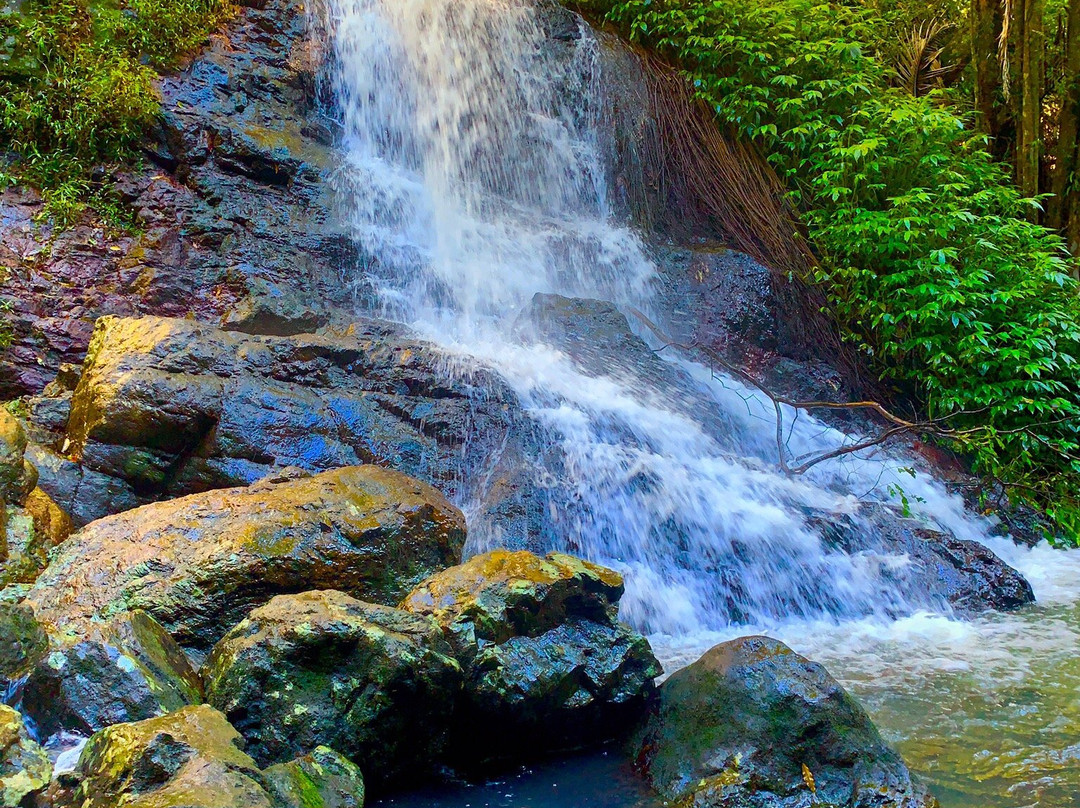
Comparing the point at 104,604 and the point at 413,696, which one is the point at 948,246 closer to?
the point at 413,696

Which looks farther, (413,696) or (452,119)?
(452,119)

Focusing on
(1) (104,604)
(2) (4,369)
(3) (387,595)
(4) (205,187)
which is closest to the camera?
(1) (104,604)

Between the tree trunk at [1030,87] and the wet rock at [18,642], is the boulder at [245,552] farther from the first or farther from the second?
the tree trunk at [1030,87]

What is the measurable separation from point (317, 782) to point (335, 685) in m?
0.36

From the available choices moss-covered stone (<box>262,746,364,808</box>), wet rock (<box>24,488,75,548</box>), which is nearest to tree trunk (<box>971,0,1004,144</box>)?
moss-covered stone (<box>262,746,364,808</box>)

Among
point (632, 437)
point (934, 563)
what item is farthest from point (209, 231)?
point (934, 563)

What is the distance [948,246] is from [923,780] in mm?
6415

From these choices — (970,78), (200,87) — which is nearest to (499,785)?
(200,87)

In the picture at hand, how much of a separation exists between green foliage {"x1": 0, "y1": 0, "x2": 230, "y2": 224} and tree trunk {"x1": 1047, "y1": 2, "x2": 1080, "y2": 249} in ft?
33.8

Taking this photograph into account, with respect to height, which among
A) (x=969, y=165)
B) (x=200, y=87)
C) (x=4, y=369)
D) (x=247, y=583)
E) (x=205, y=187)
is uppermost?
(x=969, y=165)

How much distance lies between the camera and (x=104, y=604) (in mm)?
3223

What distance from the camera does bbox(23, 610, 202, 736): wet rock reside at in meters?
2.44

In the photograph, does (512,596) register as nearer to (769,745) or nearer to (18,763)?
(769,745)

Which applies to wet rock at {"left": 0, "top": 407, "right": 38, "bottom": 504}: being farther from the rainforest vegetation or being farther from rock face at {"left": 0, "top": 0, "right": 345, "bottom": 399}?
the rainforest vegetation
